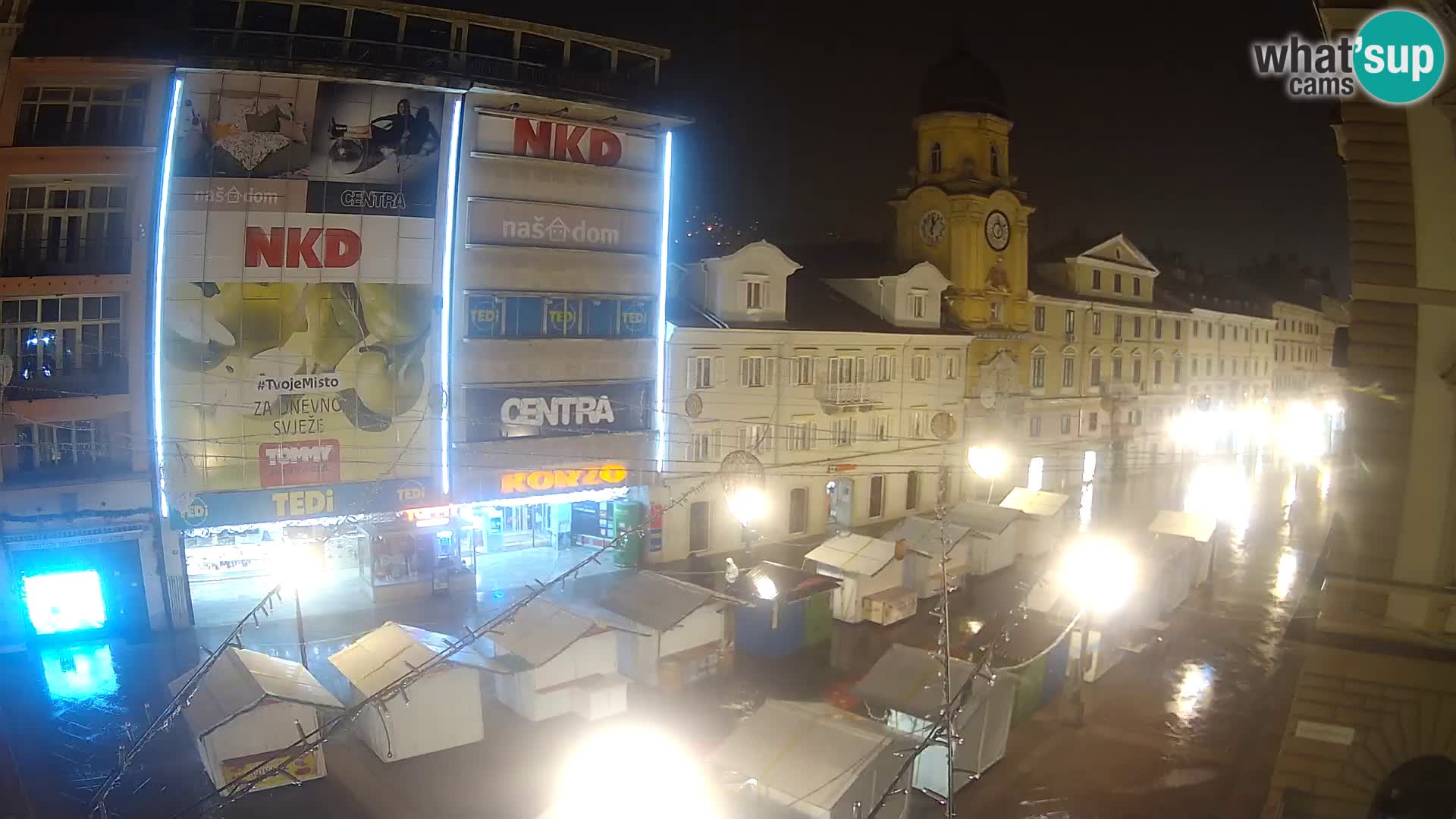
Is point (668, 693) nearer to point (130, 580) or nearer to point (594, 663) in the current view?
point (594, 663)

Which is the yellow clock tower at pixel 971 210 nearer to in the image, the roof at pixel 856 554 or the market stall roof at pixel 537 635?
the roof at pixel 856 554

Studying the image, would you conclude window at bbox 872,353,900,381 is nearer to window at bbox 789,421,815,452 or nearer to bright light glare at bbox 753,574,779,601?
window at bbox 789,421,815,452

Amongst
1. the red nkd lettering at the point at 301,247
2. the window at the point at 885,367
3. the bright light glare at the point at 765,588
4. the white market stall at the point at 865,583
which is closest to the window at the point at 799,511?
the window at the point at 885,367

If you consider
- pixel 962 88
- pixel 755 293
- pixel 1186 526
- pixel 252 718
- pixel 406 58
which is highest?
pixel 962 88

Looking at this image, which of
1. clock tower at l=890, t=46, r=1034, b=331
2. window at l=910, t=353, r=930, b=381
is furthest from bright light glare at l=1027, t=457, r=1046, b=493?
window at l=910, t=353, r=930, b=381

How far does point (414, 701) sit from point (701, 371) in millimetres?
14786

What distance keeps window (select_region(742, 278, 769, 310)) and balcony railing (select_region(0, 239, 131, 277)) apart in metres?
16.4

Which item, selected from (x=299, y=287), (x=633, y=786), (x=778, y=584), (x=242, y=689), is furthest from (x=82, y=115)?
(x=633, y=786)

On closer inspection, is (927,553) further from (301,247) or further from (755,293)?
(301,247)

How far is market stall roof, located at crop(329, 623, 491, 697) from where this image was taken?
16078 mm

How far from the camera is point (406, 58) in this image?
22.4 m

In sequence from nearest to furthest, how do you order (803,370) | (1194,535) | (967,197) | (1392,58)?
1. (1392,58)
2. (1194,535)
3. (803,370)
4. (967,197)

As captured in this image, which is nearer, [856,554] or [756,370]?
[856,554]

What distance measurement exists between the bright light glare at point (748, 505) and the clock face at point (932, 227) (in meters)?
12.8
